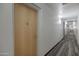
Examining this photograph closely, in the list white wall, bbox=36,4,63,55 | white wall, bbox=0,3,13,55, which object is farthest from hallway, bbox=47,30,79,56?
white wall, bbox=0,3,13,55

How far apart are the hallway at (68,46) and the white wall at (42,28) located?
0.19 feet

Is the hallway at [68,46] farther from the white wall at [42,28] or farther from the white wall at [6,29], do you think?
the white wall at [6,29]

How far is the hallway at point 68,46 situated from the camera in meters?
1.13

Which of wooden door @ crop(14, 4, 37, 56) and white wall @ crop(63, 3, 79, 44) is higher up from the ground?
white wall @ crop(63, 3, 79, 44)

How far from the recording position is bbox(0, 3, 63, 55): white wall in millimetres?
1151

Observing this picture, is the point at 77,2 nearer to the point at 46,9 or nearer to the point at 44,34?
the point at 46,9

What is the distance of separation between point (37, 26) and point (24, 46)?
0.29m

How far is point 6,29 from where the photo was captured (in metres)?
1.16

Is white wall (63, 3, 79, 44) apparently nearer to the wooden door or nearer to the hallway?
the hallway

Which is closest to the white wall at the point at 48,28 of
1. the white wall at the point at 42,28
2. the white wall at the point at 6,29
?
the white wall at the point at 42,28

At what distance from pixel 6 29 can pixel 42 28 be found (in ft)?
1.41

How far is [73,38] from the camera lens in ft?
3.70

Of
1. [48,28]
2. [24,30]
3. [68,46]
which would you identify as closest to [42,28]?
[48,28]

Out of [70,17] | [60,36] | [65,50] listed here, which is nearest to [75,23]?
[70,17]
